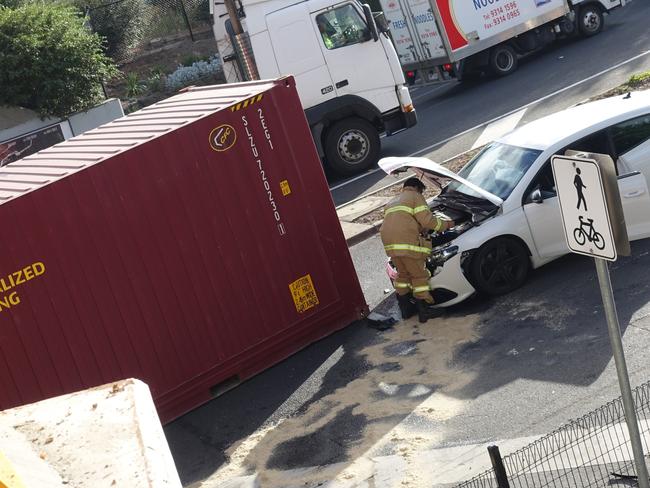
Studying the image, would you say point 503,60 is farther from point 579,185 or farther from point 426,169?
point 579,185

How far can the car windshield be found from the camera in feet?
33.3

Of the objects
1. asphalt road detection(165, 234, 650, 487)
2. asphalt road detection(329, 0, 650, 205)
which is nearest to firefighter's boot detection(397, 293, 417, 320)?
asphalt road detection(165, 234, 650, 487)

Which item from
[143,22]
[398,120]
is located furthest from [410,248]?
[143,22]

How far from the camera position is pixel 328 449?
26.5 feet

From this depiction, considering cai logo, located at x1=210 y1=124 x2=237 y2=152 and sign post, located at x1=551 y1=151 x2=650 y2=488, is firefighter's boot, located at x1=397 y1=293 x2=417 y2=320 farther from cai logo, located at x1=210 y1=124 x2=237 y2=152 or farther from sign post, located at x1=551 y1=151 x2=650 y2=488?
sign post, located at x1=551 y1=151 x2=650 y2=488

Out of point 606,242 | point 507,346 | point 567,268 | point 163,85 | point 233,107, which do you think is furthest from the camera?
point 163,85

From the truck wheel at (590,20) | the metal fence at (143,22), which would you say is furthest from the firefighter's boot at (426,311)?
the metal fence at (143,22)

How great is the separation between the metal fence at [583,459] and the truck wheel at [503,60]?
1626 centimetres

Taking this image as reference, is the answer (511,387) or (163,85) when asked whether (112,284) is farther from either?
(163,85)

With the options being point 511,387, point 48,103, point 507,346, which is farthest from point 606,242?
point 48,103

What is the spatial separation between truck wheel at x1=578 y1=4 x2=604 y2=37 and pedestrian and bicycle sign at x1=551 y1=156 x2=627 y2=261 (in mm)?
19339

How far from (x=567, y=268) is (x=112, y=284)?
4.81 meters

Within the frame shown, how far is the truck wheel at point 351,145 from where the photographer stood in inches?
685

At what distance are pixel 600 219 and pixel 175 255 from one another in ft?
17.5
